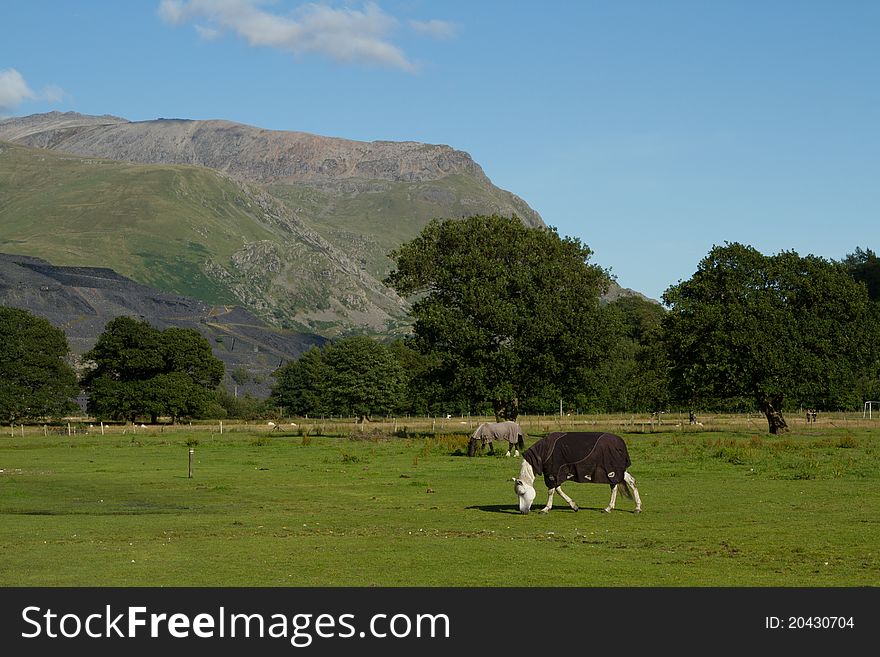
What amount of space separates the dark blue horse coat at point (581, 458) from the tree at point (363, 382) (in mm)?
86819

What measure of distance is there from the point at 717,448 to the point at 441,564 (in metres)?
37.3

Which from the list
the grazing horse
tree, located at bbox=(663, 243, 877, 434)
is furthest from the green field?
tree, located at bbox=(663, 243, 877, 434)

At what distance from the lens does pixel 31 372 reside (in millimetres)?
105188

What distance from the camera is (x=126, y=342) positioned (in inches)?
4641

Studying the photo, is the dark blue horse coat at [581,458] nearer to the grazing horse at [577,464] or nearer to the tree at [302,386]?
the grazing horse at [577,464]

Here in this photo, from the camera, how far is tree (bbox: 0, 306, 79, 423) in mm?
103625

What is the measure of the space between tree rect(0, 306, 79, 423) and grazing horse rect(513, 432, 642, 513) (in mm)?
86009

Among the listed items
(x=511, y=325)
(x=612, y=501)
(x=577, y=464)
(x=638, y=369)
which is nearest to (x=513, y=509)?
(x=577, y=464)

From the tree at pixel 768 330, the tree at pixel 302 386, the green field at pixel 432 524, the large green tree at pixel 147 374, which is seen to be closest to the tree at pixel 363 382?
the large green tree at pixel 147 374

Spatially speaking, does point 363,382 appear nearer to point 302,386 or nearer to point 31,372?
point 31,372

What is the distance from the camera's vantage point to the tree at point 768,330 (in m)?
71.6

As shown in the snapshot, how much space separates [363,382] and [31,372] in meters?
33.6

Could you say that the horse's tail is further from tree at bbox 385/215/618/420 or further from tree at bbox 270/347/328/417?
tree at bbox 270/347/328/417
